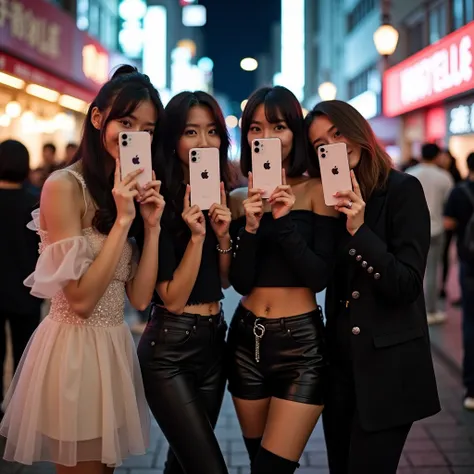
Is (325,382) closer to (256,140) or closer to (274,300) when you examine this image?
(274,300)

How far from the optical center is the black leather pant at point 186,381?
264 cm

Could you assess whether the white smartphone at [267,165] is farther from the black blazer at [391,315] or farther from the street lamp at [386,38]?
the street lamp at [386,38]

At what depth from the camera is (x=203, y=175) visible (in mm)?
2713

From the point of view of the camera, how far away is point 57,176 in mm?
2455

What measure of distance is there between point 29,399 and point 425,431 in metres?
3.22

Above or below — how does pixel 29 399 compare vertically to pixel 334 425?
above

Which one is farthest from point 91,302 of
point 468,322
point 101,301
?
point 468,322

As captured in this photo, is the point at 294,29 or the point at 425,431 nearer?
the point at 425,431

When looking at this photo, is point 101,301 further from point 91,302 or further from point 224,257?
point 224,257

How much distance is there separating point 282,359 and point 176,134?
1030 mm

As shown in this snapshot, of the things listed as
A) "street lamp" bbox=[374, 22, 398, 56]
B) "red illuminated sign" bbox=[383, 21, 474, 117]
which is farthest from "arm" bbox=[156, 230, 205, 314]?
"street lamp" bbox=[374, 22, 398, 56]

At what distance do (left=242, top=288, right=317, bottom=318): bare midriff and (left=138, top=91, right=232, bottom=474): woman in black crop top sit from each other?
0.61ft

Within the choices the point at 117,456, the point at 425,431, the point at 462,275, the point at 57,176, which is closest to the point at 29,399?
the point at 117,456

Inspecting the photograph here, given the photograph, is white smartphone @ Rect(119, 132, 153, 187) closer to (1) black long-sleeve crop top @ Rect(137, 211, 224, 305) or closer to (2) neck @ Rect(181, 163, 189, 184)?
(1) black long-sleeve crop top @ Rect(137, 211, 224, 305)
